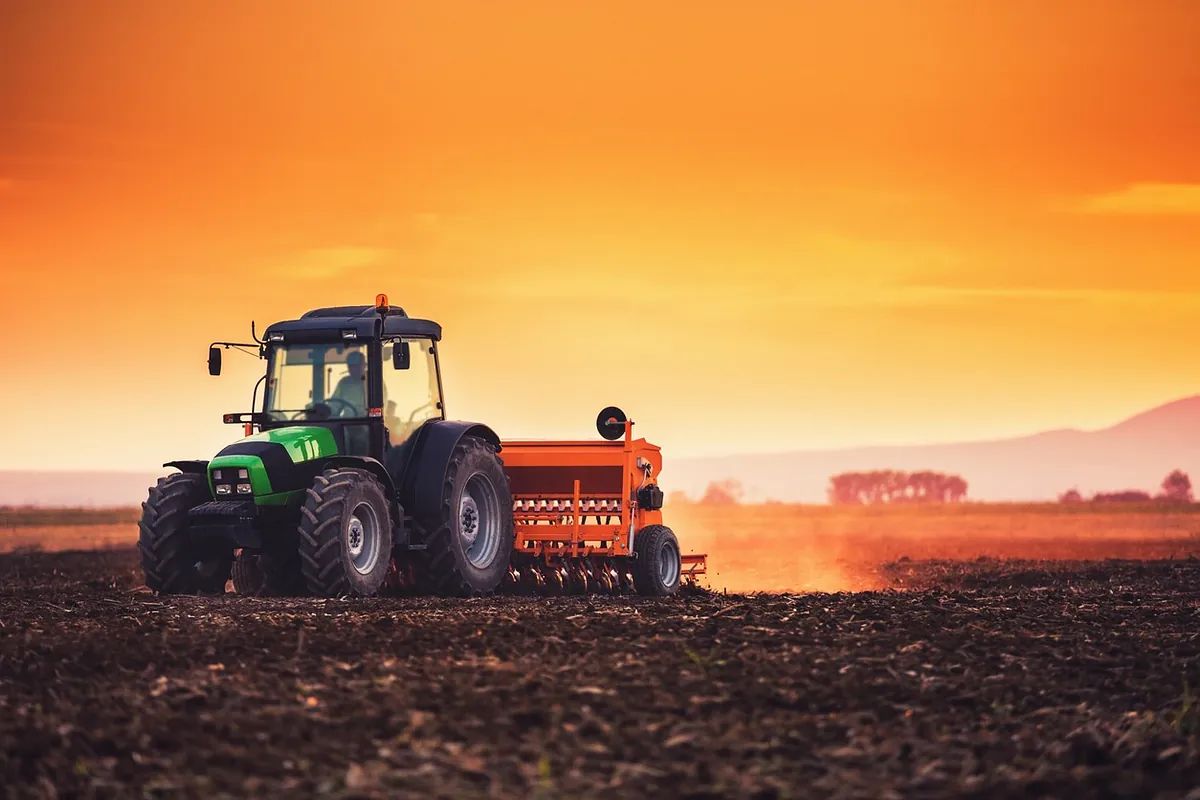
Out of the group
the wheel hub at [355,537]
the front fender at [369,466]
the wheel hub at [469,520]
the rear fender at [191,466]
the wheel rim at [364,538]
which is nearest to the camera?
the wheel hub at [355,537]

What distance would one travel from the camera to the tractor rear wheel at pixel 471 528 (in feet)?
58.2

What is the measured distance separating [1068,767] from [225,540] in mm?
11340

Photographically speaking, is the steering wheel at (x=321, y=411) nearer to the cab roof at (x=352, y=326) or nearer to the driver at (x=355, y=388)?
the driver at (x=355, y=388)

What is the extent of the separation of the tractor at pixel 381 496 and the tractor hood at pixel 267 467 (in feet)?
0.05

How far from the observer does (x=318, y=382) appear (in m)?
17.9

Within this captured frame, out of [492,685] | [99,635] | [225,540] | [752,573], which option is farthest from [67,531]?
[492,685]

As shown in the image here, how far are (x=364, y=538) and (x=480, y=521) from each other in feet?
7.21

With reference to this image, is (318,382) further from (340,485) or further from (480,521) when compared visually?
(480,521)

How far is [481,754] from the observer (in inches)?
332

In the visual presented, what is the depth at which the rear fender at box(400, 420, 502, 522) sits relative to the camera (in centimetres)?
1766

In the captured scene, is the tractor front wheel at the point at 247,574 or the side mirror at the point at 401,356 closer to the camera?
the side mirror at the point at 401,356

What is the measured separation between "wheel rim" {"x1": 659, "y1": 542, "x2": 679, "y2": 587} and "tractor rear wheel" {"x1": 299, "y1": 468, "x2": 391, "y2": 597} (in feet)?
15.1

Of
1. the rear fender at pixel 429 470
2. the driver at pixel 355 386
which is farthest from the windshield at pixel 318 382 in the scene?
the rear fender at pixel 429 470

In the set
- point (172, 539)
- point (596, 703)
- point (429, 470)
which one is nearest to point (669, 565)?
point (429, 470)
